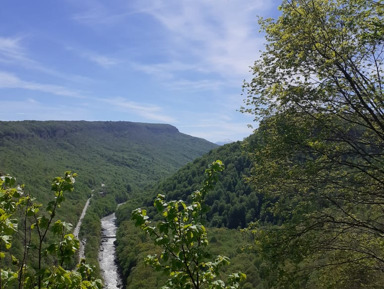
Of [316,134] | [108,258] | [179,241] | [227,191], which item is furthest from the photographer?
[227,191]

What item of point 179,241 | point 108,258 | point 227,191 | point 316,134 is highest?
point 316,134

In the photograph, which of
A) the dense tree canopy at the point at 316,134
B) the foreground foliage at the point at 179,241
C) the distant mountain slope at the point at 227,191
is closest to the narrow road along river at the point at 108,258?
the distant mountain slope at the point at 227,191

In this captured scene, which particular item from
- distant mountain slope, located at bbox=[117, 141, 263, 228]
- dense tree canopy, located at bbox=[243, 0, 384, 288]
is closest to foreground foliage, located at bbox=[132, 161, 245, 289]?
dense tree canopy, located at bbox=[243, 0, 384, 288]

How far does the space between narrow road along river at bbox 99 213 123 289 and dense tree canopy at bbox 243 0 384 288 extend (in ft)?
168

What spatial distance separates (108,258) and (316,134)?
70674 mm

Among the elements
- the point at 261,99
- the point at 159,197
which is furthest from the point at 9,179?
the point at 261,99

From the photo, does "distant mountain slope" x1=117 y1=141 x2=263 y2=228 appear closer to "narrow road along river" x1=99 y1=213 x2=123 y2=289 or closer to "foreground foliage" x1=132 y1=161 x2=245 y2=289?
"narrow road along river" x1=99 y1=213 x2=123 y2=289

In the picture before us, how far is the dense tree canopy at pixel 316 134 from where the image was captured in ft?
34.7

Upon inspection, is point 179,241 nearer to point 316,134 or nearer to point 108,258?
point 316,134

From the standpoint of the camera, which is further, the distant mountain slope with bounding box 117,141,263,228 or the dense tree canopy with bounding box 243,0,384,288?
the distant mountain slope with bounding box 117,141,263,228

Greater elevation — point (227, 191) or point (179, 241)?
point (179, 241)

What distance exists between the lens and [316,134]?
1170 centimetres

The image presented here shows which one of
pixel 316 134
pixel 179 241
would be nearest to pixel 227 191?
pixel 316 134

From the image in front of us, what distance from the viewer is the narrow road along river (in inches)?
2271
